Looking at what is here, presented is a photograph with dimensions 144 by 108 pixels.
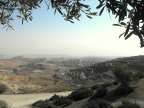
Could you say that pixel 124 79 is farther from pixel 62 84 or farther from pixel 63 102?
pixel 62 84

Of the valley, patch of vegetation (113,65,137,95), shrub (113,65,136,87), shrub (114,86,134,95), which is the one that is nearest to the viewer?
shrub (114,86,134,95)

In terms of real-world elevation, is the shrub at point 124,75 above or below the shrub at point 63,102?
above

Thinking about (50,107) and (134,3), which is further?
(50,107)

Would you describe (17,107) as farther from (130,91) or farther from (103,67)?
(103,67)

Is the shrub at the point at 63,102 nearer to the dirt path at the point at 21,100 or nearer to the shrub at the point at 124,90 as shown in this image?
the dirt path at the point at 21,100

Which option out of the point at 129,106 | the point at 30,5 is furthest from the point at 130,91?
the point at 30,5

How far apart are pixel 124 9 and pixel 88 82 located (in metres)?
51.5

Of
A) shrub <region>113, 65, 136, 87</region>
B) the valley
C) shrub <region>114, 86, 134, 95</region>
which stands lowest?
the valley

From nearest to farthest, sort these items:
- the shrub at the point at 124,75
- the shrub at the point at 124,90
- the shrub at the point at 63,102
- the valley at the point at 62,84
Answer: the shrub at the point at 124,90 → the valley at the point at 62,84 → the shrub at the point at 63,102 → the shrub at the point at 124,75

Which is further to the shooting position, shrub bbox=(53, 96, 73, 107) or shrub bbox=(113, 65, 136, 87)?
shrub bbox=(113, 65, 136, 87)

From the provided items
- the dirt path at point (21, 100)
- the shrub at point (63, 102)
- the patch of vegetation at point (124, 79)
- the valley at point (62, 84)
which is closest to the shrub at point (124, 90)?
the patch of vegetation at point (124, 79)

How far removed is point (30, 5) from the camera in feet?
21.8

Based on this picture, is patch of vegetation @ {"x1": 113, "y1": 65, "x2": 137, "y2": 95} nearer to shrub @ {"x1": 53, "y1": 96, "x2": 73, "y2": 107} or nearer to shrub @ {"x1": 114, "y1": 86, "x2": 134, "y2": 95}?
shrub @ {"x1": 114, "y1": 86, "x2": 134, "y2": 95}

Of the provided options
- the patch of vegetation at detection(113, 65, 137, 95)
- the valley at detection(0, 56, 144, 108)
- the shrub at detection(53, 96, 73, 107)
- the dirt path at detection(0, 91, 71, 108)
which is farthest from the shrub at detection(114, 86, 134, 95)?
the dirt path at detection(0, 91, 71, 108)
